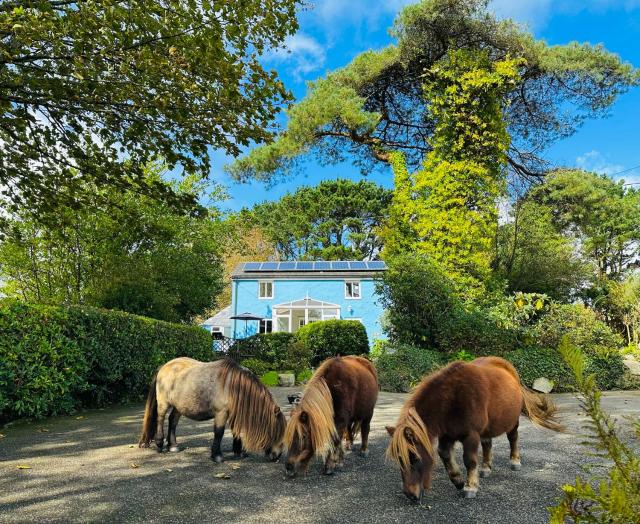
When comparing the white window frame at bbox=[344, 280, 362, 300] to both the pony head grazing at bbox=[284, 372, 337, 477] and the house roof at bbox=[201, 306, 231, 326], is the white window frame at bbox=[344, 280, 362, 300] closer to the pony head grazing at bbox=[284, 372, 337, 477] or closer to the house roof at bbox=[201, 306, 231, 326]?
the house roof at bbox=[201, 306, 231, 326]

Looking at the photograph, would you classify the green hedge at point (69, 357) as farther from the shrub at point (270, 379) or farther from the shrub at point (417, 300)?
the shrub at point (417, 300)

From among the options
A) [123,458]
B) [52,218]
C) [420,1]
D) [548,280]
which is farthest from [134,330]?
[548,280]

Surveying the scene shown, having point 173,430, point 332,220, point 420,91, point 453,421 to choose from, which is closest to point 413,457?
point 453,421

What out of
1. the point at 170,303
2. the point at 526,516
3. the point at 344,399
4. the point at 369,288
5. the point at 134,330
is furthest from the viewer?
the point at 369,288

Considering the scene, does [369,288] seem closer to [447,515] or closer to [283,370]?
[283,370]

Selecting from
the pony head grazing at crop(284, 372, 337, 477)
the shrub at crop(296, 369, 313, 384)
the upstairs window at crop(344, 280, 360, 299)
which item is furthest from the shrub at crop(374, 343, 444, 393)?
the upstairs window at crop(344, 280, 360, 299)

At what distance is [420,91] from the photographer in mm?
24844

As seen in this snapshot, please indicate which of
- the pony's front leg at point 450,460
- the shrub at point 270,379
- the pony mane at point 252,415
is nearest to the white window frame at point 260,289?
the shrub at point 270,379

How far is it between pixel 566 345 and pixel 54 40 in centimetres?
681

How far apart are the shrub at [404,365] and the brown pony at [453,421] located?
9.27 m

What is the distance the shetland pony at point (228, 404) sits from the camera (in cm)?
528

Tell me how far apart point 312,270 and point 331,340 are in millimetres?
11609

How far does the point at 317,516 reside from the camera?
3.72 m

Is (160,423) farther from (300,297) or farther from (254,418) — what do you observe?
(300,297)
